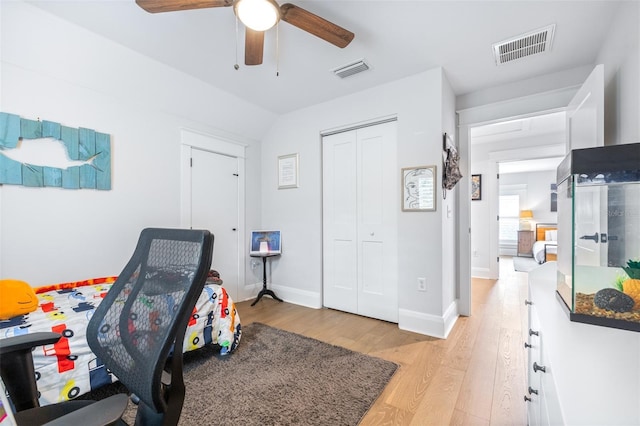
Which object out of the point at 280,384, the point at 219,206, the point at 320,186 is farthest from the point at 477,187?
the point at 280,384

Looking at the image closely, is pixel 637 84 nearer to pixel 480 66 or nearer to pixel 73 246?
pixel 480 66

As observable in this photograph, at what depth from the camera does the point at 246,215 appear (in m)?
3.86

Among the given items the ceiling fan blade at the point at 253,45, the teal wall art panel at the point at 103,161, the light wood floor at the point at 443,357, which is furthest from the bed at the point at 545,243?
the teal wall art panel at the point at 103,161

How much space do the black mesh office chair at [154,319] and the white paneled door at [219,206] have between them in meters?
2.22

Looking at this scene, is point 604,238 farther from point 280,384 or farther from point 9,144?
point 9,144

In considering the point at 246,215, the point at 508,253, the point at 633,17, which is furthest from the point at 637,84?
the point at 508,253

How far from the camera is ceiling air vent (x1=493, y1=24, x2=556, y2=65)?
213cm

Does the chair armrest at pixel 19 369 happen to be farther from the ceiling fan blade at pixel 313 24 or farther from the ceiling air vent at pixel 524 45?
Answer: the ceiling air vent at pixel 524 45

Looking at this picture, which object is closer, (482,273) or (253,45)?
(253,45)

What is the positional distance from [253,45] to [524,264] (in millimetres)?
7295

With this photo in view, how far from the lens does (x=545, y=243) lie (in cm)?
590

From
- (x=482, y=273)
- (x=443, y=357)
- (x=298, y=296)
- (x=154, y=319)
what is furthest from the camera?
(x=482, y=273)

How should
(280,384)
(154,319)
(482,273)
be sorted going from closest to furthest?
(154,319)
(280,384)
(482,273)

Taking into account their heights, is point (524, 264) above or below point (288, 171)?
below
